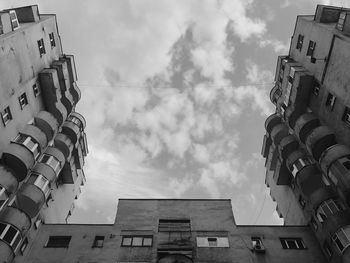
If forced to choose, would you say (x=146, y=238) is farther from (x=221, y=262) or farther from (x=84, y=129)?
(x=84, y=129)

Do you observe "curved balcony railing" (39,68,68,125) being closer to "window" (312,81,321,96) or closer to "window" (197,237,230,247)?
"window" (197,237,230,247)

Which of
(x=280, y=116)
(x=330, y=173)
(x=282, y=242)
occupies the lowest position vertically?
(x=282, y=242)

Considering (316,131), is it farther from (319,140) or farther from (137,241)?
(137,241)

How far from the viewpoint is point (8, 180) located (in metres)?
22.1

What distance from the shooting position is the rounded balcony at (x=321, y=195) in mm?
24797

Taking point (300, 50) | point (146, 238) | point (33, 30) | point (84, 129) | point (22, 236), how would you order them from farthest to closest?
1. point (84, 129)
2. point (300, 50)
3. point (33, 30)
4. point (146, 238)
5. point (22, 236)

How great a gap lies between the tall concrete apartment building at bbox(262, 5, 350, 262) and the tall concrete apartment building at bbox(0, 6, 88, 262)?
21.3 m

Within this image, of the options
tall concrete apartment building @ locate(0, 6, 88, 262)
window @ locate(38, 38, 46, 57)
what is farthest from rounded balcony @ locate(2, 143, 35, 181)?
window @ locate(38, 38, 46, 57)

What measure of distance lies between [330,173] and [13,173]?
2284 centimetres

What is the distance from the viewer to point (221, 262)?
23375 mm

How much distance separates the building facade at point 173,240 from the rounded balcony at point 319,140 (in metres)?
6.74

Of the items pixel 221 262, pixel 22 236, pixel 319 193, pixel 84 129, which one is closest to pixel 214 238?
pixel 221 262

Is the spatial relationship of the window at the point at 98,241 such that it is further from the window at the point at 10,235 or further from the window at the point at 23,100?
the window at the point at 23,100

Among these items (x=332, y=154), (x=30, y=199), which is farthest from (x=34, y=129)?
(x=332, y=154)
